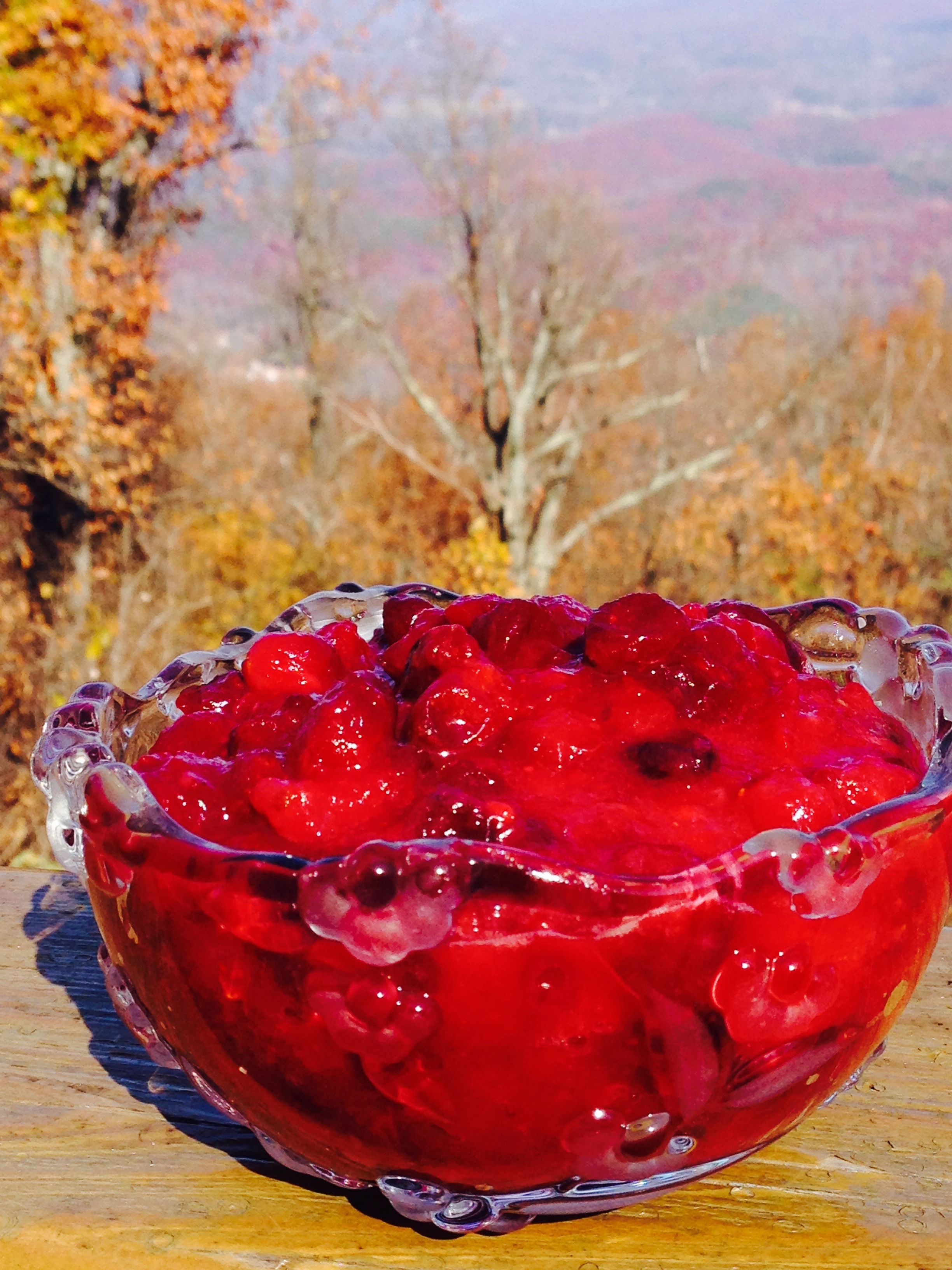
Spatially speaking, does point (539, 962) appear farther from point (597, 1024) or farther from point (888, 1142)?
point (888, 1142)

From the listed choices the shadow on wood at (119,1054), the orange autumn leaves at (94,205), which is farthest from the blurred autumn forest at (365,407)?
the shadow on wood at (119,1054)

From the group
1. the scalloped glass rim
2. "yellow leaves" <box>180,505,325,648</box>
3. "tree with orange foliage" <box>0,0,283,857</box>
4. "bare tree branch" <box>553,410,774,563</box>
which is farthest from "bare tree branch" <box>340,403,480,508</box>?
the scalloped glass rim

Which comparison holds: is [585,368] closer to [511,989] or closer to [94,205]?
[94,205]

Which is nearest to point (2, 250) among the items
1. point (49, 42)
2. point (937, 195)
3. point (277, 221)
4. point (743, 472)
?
point (49, 42)

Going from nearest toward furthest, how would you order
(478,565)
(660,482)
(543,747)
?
(543,747) < (478,565) < (660,482)

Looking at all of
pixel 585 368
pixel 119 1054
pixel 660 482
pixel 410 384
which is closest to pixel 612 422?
pixel 585 368

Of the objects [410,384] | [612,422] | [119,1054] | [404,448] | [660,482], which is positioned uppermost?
[119,1054]

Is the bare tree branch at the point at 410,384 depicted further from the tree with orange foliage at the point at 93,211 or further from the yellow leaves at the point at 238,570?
the tree with orange foliage at the point at 93,211
